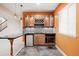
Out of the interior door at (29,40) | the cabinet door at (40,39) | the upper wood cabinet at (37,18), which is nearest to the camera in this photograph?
the interior door at (29,40)

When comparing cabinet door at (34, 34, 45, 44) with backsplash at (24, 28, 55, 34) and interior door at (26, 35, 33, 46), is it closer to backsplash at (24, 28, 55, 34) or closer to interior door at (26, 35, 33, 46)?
interior door at (26, 35, 33, 46)

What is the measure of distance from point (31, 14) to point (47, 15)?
1.10 m

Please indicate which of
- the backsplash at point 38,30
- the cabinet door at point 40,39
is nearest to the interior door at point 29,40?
the cabinet door at point 40,39

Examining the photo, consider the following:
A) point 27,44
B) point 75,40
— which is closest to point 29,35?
point 27,44

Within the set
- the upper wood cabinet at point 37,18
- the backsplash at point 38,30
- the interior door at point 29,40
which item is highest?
the upper wood cabinet at point 37,18

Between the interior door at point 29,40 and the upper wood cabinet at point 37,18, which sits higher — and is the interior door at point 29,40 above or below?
below

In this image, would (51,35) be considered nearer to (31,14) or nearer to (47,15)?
(47,15)

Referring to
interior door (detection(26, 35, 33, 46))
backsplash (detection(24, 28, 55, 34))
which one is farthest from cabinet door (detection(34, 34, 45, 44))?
backsplash (detection(24, 28, 55, 34))

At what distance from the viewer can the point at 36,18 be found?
8.87 metres

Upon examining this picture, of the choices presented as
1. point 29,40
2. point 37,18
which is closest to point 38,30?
point 37,18

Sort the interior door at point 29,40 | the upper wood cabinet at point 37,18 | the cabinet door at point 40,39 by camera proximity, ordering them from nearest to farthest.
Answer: the interior door at point 29,40
the cabinet door at point 40,39
the upper wood cabinet at point 37,18

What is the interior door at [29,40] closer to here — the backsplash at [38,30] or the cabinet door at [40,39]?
the cabinet door at [40,39]

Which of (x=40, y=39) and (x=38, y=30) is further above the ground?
(x=38, y=30)

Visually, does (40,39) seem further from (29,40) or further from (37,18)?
(37,18)
